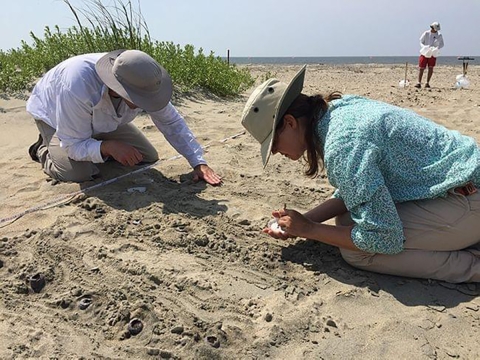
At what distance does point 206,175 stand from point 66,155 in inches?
43.3

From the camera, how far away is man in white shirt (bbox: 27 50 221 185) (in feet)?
10.1

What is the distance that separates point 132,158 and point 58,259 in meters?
1.06

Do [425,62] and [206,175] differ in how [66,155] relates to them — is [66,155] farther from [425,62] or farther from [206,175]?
[425,62]

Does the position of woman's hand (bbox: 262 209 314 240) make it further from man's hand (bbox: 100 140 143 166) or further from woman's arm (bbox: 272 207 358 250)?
man's hand (bbox: 100 140 143 166)

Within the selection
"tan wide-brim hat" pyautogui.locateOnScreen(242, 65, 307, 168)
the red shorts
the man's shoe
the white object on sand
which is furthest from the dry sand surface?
the red shorts

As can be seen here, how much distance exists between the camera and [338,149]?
2057mm

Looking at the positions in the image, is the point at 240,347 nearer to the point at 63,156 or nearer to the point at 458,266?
the point at 458,266

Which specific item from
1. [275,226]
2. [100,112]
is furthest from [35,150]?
[275,226]

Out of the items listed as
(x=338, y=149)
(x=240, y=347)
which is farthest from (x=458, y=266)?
(x=240, y=347)

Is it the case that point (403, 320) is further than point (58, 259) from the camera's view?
No

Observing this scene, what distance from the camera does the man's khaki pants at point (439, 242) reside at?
223cm

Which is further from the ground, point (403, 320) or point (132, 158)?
point (132, 158)

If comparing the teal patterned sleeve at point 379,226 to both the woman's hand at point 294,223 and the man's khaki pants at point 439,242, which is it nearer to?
the man's khaki pants at point 439,242

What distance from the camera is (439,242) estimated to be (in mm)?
2279
